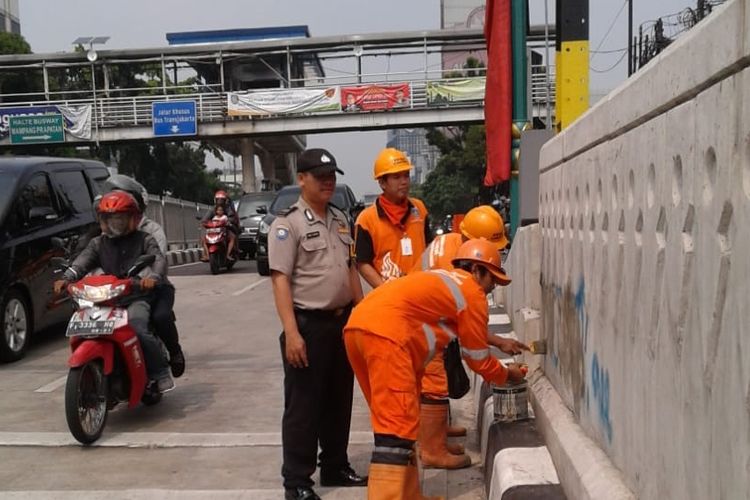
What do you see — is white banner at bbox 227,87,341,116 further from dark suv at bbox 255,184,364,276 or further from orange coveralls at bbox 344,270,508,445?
orange coveralls at bbox 344,270,508,445

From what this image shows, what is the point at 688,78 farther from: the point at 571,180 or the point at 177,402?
the point at 177,402

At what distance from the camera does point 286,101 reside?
33469 mm

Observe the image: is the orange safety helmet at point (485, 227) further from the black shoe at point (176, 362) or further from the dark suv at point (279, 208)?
the dark suv at point (279, 208)

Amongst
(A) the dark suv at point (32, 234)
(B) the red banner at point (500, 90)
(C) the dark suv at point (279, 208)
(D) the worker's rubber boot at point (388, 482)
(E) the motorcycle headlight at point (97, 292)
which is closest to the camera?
(D) the worker's rubber boot at point (388, 482)

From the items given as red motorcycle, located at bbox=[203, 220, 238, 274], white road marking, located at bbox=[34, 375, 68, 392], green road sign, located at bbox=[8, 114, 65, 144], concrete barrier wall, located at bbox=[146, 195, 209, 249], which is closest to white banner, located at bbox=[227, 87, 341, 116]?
green road sign, located at bbox=[8, 114, 65, 144]

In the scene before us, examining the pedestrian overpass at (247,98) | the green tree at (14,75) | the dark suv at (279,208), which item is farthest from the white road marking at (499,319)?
the green tree at (14,75)

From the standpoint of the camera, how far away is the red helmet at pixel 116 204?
5273 millimetres

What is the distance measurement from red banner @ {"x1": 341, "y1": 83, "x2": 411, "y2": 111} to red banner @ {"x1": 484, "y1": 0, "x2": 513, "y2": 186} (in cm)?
2455

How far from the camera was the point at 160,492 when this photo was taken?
406cm

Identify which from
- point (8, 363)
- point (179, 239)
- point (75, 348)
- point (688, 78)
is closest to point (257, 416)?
point (75, 348)

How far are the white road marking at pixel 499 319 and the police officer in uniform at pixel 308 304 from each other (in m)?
3.13

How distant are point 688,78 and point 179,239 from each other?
2304 centimetres

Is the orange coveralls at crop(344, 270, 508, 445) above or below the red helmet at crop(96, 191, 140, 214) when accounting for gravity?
below

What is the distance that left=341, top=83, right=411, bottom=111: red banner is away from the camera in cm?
3316
